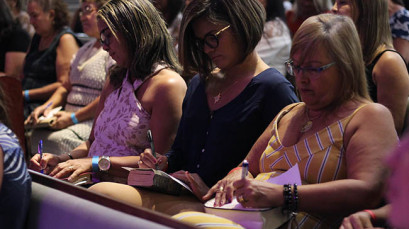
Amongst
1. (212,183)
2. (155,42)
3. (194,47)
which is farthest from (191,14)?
(212,183)

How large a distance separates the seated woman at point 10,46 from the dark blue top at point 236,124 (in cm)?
340

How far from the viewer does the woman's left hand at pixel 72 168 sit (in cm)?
295

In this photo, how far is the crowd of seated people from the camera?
1992 millimetres

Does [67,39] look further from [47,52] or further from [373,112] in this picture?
[373,112]

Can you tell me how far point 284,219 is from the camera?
6.72ft

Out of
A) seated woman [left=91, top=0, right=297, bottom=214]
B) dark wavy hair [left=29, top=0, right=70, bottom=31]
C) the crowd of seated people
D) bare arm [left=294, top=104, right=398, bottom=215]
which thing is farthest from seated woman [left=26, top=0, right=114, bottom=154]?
bare arm [left=294, top=104, right=398, bottom=215]

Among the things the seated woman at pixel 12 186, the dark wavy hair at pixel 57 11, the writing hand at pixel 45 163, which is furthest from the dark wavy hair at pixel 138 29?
the dark wavy hair at pixel 57 11

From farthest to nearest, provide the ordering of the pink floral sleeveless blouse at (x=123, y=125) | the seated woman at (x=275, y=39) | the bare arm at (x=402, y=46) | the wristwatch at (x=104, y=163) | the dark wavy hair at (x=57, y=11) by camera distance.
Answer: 1. the dark wavy hair at (x=57, y=11)
2. the seated woman at (x=275, y=39)
3. the bare arm at (x=402, y=46)
4. the pink floral sleeveless blouse at (x=123, y=125)
5. the wristwatch at (x=104, y=163)

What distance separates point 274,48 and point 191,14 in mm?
1902

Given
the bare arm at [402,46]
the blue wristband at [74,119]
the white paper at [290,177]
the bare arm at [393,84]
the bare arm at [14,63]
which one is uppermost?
the white paper at [290,177]

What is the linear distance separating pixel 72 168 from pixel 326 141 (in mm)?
1334

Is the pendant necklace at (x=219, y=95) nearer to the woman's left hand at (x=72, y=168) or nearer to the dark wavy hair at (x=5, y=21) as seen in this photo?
the woman's left hand at (x=72, y=168)

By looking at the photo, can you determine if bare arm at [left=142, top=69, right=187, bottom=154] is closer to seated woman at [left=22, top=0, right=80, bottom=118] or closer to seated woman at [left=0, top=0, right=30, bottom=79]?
seated woman at [left=22, top=0, right=80, bottom=118]

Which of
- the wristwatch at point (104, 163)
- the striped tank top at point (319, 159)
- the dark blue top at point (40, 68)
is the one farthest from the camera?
the dark blue top at point (40, 68)
